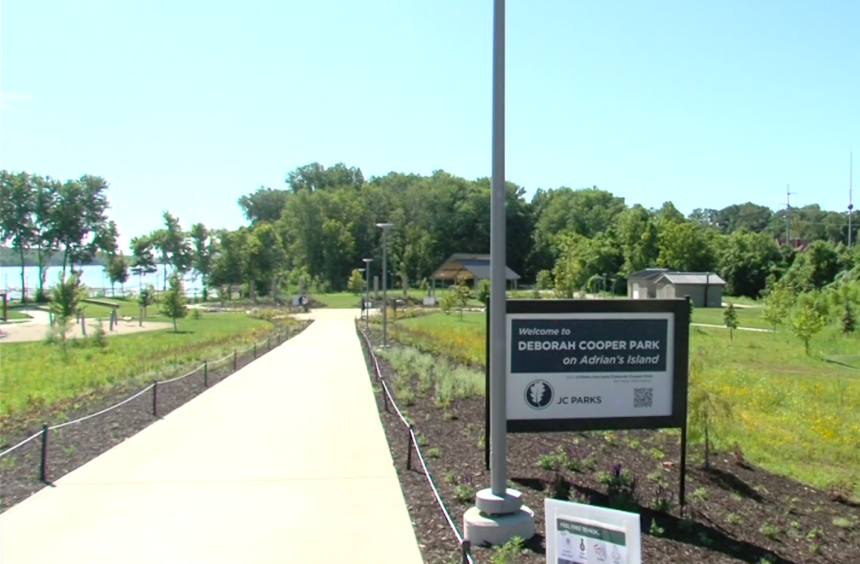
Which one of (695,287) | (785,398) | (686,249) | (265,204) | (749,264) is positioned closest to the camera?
(785,398)

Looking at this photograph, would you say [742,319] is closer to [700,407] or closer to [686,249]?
[686,249]

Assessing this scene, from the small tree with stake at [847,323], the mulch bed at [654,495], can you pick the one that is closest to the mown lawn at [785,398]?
the mulch bed at [654,495]

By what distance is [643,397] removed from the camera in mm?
8172

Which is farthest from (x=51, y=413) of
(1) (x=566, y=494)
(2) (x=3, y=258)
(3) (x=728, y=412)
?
(2) (x=3, y=258)

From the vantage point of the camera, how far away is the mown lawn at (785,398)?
1071 centimetres

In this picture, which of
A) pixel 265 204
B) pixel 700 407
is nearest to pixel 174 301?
pixel 700 407

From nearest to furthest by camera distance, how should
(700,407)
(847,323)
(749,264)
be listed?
(700,407), (847,323), (749,264)

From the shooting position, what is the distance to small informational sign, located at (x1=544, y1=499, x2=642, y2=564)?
12.2 feet

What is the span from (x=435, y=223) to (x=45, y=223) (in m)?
48.0

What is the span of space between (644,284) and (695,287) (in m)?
7.32

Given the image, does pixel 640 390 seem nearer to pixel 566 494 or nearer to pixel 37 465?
pixel 566 494

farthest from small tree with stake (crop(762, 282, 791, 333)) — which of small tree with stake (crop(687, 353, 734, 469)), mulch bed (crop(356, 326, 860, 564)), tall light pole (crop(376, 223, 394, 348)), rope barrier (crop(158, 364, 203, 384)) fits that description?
small tree with stake (crop(687, 353, 734, 469))

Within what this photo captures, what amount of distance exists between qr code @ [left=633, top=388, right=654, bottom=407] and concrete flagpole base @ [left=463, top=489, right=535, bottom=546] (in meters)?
2.05

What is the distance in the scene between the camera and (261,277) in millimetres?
75375
